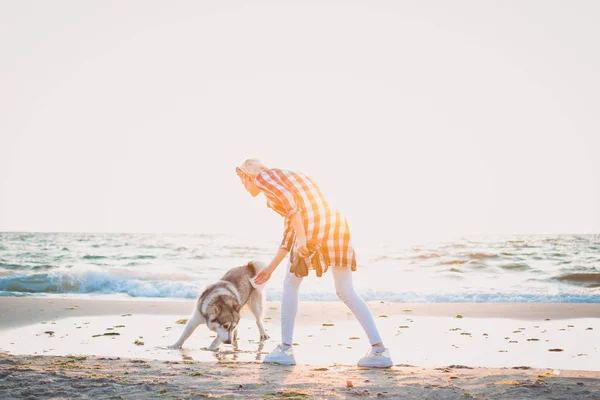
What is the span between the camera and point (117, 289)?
1272 centimetres

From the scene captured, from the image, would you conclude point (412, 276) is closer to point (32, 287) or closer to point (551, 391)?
point (32, 287)

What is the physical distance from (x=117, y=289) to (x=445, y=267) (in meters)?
10.8

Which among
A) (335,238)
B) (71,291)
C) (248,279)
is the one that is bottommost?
(71,291)

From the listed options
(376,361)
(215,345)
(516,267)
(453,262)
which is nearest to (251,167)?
(376,361)

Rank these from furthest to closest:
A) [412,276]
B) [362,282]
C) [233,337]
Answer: [412,276] < [362,282] < [233,337]

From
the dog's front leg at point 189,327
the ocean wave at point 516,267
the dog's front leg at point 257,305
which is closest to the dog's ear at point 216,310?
the dog's front leg at point 189,327

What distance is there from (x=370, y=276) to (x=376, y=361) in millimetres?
11321

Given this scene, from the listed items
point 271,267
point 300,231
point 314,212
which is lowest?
point 271,267

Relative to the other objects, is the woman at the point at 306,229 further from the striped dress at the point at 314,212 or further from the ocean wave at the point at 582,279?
the ocean wave at the point at 582,279

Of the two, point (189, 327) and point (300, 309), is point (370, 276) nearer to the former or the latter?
point (300, 309)

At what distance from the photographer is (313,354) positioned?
5.54 metres

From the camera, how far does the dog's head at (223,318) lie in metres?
6.02

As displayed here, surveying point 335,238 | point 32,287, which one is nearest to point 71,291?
point 32,287

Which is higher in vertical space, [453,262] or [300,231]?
[300,231]
